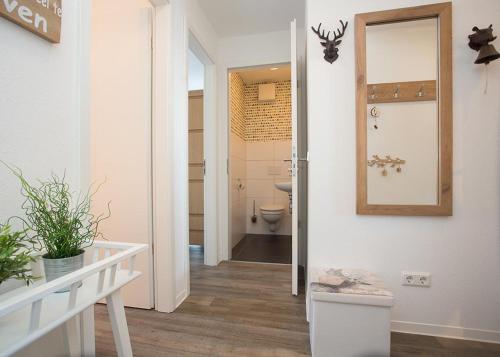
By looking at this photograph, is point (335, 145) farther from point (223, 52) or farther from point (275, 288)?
point (223, 52)

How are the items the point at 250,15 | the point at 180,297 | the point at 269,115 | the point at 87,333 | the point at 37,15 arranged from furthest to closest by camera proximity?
the point at 269,115, the point at 250,15, the point at 180,297, the point at 87,333, the point at 37,15

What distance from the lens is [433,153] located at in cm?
139

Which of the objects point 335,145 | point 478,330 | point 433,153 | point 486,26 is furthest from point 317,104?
point 478,330

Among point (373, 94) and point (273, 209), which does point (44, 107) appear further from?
point (273, 209)

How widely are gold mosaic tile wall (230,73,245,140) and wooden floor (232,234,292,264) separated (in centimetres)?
161

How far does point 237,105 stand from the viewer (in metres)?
3.30

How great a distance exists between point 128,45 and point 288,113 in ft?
8.60

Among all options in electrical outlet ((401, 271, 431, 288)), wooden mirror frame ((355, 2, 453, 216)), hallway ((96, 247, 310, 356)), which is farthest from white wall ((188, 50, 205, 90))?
electrical outlet ((401, 271, 431, 288))

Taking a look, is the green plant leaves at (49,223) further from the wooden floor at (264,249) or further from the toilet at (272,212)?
the toilet at (272,212)

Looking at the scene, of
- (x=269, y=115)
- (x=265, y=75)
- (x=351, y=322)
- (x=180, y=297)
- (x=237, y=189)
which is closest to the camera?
(x=351, y=322)

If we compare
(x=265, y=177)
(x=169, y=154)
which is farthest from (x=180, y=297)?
(x=265, y=177)

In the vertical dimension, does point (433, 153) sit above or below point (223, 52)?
below

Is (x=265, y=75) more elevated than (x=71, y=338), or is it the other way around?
(x=265, y=75)

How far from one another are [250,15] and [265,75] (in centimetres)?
128
